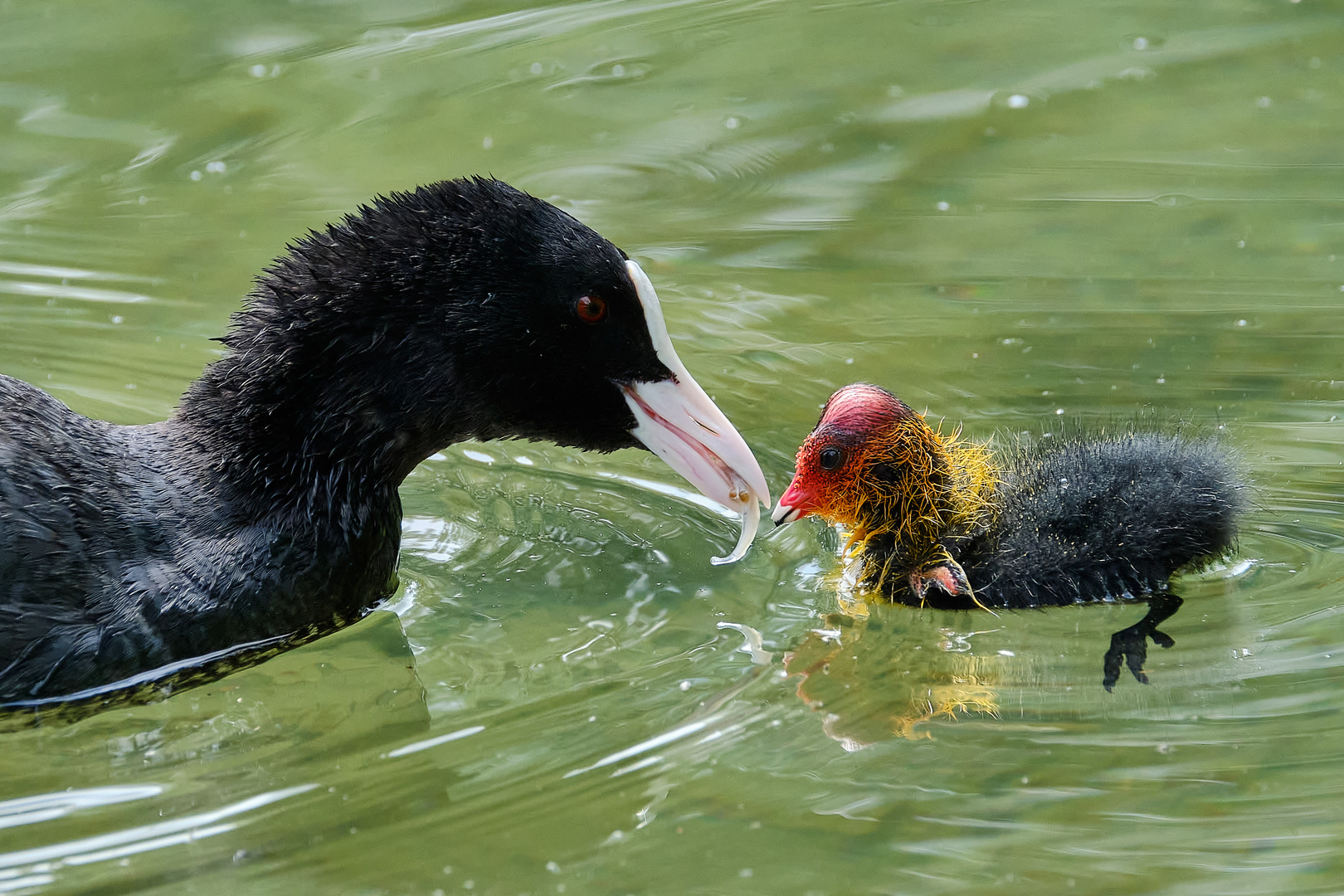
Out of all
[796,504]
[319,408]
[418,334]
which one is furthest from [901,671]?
[319,408]

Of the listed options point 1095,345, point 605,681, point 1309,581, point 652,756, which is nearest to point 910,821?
point 652,756

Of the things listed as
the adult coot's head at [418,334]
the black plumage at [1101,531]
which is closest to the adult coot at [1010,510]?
the black plumage at [1101,531]

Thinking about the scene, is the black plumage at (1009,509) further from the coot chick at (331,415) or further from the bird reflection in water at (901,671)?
the coot chick at (331,415)

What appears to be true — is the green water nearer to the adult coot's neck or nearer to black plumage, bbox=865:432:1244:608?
black plumage, bbox=865:432:1244:608

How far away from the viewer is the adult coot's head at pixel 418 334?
3.35 metres

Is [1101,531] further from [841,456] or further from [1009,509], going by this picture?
[841,456]

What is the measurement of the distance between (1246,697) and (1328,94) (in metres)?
3.70

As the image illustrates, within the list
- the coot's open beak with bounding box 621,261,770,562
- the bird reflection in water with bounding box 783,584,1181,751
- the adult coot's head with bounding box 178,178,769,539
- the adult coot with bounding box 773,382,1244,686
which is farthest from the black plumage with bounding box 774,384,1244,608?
the adult coot's head with bounding box 178,178,769,539

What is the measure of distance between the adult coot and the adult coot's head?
563 mm

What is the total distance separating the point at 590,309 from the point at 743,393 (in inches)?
49.0

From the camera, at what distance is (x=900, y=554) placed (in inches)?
148

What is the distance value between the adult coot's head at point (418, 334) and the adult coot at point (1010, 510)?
1.85 ft

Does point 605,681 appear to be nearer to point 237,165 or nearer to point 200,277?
point 200,277

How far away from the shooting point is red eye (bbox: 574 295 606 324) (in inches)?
134
